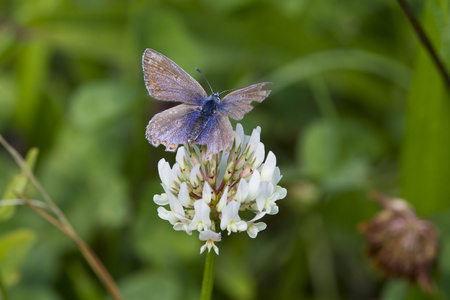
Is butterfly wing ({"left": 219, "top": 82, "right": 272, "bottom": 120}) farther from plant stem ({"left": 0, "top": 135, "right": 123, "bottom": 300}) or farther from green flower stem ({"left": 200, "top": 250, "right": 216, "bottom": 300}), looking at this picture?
plant stem ({"left": 0, "top": 135, "right": 123, "bottom": 300})

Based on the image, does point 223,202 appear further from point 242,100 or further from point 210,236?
point 242,100

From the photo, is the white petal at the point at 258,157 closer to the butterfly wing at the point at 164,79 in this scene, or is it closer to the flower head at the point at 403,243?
the butterfly wing at the point at 164,79

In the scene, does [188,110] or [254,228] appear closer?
[254,228]

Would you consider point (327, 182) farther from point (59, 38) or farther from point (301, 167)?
point (59, 38)

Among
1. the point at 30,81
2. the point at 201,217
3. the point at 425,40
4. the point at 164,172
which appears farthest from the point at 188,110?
the point at 30,81

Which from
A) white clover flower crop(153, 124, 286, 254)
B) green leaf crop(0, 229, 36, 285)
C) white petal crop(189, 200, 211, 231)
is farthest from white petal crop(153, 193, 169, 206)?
green leaf crop(0, 229, 36, 285)

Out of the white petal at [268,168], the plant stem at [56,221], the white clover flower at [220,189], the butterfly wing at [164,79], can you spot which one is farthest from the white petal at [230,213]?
the plant stem at [56,221]

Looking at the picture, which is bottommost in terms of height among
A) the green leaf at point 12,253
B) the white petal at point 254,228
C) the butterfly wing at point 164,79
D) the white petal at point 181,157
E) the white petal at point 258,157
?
the green leaf at point 12,253

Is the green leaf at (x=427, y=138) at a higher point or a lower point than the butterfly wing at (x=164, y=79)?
lower
